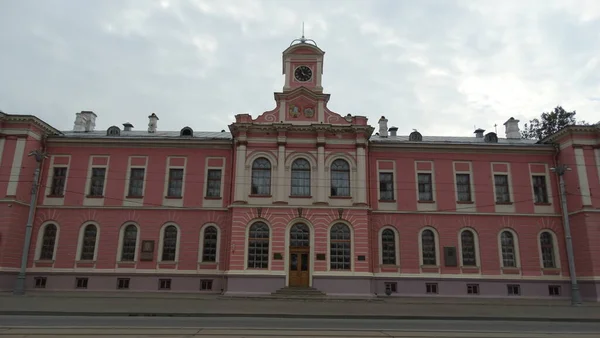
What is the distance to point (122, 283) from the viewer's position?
28891mm

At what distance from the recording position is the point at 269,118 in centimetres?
3045

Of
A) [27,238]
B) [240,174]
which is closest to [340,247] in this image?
[240,174]

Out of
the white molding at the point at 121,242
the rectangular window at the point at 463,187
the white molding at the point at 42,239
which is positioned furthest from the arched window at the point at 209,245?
the rectangular window at the point at 463,187

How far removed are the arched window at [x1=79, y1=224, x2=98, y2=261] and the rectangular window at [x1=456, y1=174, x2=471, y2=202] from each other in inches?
1008

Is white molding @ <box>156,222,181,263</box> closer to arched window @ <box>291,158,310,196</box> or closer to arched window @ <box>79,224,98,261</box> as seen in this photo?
arched window @ <box>79,224,98,261</box>

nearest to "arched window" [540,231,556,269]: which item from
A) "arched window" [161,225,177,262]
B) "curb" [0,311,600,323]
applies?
→ "curb" [0,311,600,323]

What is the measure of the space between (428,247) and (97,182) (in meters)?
23.7

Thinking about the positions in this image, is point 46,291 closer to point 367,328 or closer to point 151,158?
point 151,158

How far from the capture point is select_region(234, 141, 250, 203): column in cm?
2889

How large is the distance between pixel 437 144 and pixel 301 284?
548 inches

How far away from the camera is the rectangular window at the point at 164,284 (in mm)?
28891

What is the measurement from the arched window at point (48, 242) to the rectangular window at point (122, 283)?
193 inches

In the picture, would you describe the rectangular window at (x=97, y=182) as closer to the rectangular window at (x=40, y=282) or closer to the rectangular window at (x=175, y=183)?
the rectangular window at (x=175, y=183)

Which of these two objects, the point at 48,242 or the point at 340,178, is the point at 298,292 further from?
the point at 48,242
